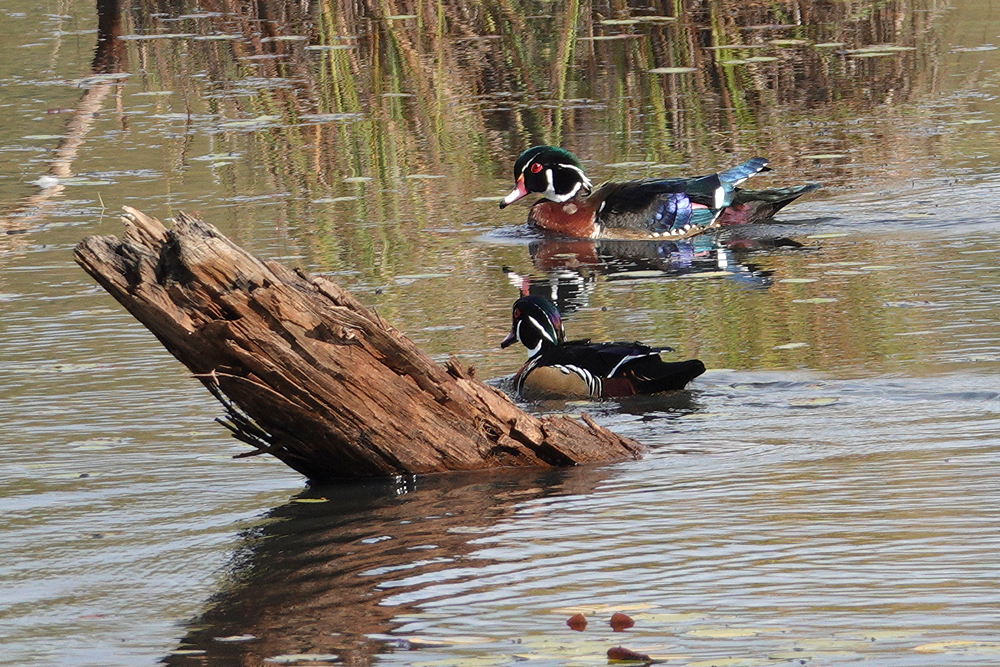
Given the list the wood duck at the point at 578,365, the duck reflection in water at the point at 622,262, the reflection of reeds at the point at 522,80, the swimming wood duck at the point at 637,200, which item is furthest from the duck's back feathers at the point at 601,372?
the reflection of reeds at the point at 522,80

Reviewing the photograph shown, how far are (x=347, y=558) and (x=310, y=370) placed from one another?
725 mm

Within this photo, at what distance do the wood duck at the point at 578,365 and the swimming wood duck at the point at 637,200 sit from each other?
3046 millimetres

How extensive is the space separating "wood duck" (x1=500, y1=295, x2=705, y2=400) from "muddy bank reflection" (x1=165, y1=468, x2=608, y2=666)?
4.12 feet

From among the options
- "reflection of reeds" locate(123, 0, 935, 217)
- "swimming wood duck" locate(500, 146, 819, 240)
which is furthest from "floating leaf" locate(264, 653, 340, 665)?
"reflection of reeds" locate(123, 0, 935, 217)

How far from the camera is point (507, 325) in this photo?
8.68 metres

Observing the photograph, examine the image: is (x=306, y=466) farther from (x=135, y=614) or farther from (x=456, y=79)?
(x=456, y=79)

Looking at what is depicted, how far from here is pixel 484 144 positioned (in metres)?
13.5

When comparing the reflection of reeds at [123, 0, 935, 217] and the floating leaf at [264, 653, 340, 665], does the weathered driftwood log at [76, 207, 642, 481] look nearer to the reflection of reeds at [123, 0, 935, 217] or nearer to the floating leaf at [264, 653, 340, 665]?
the floating leaf at [264, 653, 340, 665]

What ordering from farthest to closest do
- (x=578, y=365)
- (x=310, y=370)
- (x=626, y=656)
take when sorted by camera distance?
(x=578, y=365) < (x=310, y=370) < (x=626, y=656)

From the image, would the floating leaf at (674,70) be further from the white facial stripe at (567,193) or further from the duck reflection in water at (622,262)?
the duck reflection in water at (622,262)

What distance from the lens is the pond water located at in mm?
4535

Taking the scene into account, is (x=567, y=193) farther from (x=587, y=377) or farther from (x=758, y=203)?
(x=587, y=377)

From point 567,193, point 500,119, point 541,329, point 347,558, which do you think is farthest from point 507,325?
point 500,119

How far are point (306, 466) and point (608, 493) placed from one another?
3.58ft
